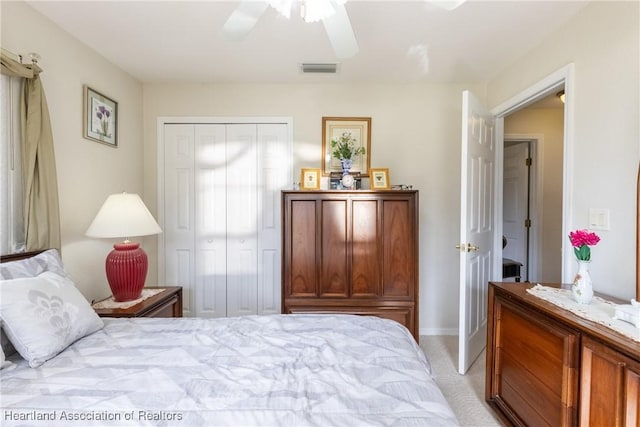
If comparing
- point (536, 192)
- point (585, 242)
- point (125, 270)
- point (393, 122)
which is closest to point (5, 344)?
point (125, 270)

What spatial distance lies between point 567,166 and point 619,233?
1.66 ft

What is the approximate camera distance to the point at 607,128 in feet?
5.16

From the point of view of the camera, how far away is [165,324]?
1.51 metres

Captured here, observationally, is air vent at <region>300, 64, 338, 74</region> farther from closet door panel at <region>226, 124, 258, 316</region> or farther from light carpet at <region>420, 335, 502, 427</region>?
light carpet at <region>420, 335, 502, 427</region>

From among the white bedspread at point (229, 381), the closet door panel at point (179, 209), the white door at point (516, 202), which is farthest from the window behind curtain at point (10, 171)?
the white door at point (516, 202)

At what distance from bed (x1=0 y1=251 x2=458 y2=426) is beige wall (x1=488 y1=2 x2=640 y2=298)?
1188 mm

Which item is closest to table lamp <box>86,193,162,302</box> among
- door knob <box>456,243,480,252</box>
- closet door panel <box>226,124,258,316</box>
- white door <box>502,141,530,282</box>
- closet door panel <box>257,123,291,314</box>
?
closet door panel <box>226,124,258,316</box>

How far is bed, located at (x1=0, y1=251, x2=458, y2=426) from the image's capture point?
0.83 m

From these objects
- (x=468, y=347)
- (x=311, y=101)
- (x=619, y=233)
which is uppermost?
(x=311, y=101)

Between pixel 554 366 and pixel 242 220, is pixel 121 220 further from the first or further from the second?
pixel 554 366

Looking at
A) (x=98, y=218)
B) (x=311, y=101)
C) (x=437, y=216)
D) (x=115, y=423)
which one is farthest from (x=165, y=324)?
(x=437, y=216)

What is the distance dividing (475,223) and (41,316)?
268cm

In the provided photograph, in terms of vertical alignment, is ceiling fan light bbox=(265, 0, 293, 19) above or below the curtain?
above

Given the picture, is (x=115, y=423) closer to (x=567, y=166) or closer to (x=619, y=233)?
(x=619, y=233)
